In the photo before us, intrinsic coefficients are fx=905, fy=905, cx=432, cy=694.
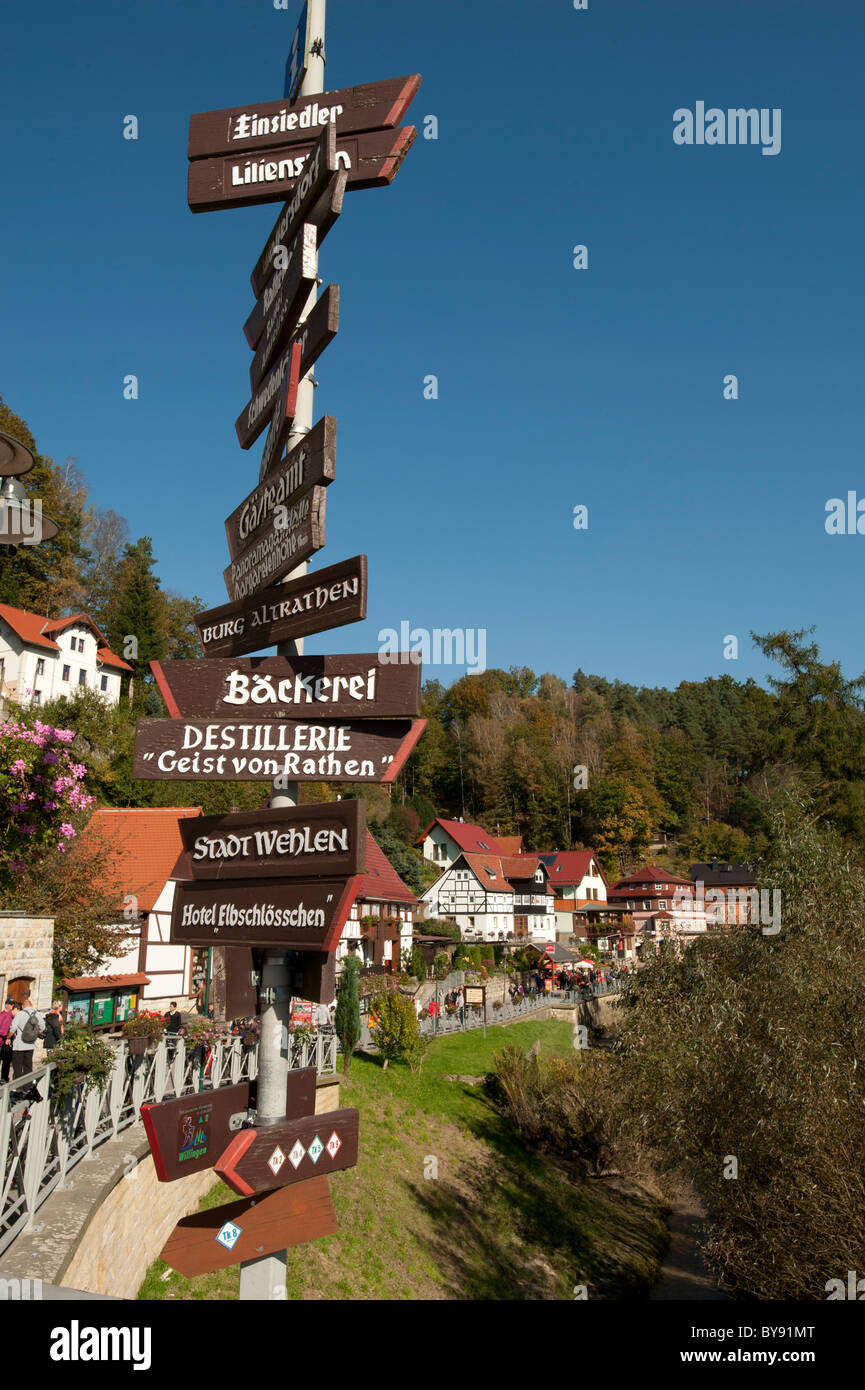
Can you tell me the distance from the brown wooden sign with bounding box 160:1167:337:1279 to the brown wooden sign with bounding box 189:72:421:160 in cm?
511

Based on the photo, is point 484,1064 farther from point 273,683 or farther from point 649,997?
point 273,683

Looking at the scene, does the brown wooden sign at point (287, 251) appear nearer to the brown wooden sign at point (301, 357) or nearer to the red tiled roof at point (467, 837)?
the brown wooden sign at point (301, 357)

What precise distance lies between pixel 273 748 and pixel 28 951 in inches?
458

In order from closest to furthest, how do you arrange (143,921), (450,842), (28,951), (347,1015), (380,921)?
(28,951), (347,1015), (143,921), (380,921), (450,842)

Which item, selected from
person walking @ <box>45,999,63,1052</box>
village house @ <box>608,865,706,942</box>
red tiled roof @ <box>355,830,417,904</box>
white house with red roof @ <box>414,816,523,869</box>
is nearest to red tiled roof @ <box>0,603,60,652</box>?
red tiled roof @ <box>355,830,417,904</box>

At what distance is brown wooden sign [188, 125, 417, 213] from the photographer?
4.68 meters

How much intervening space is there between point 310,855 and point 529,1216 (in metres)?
21.1

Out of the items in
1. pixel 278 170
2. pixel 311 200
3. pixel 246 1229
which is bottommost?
pixel 246 1229

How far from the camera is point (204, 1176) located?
13.8 m

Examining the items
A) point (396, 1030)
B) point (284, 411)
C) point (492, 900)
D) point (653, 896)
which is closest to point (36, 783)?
point (284, 411)

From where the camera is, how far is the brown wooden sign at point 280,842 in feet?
12.1

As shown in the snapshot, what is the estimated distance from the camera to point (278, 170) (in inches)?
200

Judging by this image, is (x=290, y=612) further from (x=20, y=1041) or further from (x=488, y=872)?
(x=488, y=872)
